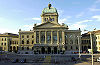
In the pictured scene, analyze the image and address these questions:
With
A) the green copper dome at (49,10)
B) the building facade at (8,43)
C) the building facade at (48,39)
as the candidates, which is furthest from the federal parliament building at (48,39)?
the green copper dome at (49,10)

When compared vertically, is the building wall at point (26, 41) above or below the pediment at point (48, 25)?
below

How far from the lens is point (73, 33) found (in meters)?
82.2

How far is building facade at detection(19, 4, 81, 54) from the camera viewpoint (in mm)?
76750

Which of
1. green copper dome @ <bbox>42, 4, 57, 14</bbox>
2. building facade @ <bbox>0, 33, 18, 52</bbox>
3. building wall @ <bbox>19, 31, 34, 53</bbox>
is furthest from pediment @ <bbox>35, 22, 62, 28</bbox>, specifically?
building facade @ <bbox>0, 33, 18, 52</bbox>

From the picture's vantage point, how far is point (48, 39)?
78750 mm

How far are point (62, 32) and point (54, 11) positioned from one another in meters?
20.8

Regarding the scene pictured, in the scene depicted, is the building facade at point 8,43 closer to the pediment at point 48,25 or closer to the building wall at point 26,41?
the building wall at point 26,41

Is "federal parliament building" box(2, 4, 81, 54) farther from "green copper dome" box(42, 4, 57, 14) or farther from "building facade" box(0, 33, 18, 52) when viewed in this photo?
"green copper dome" box(42, 4, 57, 14)

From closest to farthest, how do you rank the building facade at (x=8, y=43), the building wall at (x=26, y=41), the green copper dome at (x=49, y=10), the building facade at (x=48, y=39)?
the building facade at (x=48, y=39) → the building wall at (x=26, y=41) → the green copper dome at (x=49, y=10) → the building facade at (x=8, y=43)

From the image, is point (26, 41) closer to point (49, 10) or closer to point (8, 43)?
point (8, 43)

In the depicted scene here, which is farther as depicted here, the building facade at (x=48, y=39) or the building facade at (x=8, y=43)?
the building facade at (x=8, y=43)

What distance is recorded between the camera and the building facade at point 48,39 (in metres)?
76.8

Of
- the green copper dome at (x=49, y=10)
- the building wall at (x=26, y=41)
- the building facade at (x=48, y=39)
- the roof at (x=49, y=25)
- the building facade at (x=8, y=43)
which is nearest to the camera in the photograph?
the building facade at (x=48, y=39)

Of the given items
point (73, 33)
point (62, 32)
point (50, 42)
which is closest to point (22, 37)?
point (50, 42)
